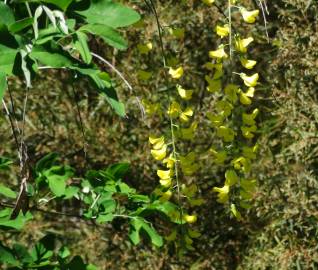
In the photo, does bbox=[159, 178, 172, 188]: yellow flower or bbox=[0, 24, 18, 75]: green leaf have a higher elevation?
bbox=[0, 24, 18, 75]: green leaf

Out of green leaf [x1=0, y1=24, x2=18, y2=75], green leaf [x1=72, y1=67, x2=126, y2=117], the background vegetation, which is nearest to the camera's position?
green leaf [x1=0, y1=24, x2=18, y2=75]

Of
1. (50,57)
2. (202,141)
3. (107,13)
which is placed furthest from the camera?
(202,141)

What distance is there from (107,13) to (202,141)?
151cm

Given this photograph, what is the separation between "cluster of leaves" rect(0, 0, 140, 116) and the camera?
1.24 metres

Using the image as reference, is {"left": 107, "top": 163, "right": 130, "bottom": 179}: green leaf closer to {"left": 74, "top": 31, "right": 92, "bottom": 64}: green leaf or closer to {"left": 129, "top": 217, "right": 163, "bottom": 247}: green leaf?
{"left": 129, "top": 217, "right": 163, "bottom": 247}: green leaf

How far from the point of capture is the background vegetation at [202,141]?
2592 mm

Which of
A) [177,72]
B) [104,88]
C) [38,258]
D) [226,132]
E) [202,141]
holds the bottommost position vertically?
[202,141]

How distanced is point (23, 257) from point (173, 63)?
576 millimetres

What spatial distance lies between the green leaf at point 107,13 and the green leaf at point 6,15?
0.13 meters

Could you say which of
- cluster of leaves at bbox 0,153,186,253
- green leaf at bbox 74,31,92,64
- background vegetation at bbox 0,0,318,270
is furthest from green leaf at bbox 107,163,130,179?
background vegetation at bbox 0,0,318,270

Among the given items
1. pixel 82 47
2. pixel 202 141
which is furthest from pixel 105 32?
pixel 202 141

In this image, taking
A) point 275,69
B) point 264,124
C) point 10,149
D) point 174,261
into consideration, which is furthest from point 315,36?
point 10,149

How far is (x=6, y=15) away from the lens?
1.32 meters

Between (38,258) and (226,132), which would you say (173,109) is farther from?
(38,258)
